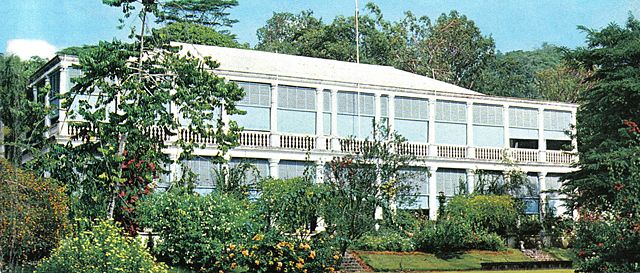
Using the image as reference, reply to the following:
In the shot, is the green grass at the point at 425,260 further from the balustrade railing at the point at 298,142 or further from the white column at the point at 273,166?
the balustrade railing at the point at 298,142

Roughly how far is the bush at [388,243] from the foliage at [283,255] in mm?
8996

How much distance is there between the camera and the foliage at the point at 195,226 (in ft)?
86.9

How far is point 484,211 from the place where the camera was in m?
39.6

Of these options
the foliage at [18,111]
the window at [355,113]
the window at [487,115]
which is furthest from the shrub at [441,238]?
the foliage at [18,111]

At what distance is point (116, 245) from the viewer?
2073cm

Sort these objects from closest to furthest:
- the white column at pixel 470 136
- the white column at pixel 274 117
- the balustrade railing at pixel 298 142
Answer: the white column at pixel 274 117 < the balustrade railing at pixel 298 142 < the white column at pixel 470 136

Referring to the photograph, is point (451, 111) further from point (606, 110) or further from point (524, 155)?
point (606, 110)

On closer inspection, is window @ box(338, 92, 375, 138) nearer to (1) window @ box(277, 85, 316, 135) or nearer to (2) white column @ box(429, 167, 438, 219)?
(1) window @ box(277, 85, 316, 135)

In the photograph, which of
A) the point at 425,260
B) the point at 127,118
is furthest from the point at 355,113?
the point at 127,118

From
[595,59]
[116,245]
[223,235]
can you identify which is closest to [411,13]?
[595,59]

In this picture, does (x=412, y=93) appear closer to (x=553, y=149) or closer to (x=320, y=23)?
(x=553, y=149)

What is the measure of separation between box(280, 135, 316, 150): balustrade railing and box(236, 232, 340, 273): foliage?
13.7 m

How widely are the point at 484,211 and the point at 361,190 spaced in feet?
34.7

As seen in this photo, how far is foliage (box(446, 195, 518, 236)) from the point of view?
39344 mm
